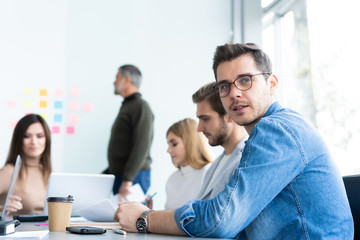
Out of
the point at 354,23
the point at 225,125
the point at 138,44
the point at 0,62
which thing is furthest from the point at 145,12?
the point at 225,125

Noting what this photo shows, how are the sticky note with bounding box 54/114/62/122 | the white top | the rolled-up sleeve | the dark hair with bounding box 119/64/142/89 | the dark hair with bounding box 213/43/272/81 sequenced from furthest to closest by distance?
1. the sticky note with bounding box 54/114/62/122
2. the dark hair with bounding box 119/64/142/89
3. the white top
4. the dark hair with bounding box 213/43/272/81
5. the rolled-up sleeve

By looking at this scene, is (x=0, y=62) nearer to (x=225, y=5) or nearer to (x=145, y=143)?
(x=145, y=143)

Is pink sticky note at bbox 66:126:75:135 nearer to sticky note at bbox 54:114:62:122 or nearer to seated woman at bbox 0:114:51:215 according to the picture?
sticky note at bbox 54:114:62:122

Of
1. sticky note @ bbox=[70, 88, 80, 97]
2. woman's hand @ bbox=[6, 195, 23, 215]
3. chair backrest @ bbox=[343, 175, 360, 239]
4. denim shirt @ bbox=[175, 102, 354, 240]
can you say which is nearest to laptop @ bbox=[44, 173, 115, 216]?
woman's hand @ bbox=[6, 195, 23, 215]

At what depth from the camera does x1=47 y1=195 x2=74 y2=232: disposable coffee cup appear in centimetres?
135

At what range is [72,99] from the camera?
172 inches

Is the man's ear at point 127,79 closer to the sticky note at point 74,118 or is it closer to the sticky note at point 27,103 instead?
the sticky note at point 74,118

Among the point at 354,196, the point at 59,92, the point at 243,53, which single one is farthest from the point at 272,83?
the point at 59,92

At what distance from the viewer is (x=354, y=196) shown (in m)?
1.42

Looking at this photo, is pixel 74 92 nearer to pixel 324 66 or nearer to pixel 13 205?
pixel 13 205

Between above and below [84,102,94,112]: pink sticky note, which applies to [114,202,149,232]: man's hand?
below

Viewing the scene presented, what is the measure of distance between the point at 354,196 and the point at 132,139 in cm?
257

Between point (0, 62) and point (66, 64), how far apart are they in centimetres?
61

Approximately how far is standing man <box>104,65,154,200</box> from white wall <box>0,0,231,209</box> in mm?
544
